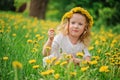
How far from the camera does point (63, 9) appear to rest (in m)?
15.8

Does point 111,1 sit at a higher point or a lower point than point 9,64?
higher

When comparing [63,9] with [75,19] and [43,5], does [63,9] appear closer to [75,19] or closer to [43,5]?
[43,5]

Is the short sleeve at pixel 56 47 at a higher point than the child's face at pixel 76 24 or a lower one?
lower

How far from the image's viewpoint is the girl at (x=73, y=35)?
128 inches

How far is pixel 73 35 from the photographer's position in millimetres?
3334

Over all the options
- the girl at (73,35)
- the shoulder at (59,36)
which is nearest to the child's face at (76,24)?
the girl at (73,35)

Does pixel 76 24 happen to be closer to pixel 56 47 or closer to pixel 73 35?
pixel 73 35

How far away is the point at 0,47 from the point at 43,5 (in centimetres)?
839

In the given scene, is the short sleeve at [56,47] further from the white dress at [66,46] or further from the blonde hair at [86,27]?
the blonde hair at [86,27]

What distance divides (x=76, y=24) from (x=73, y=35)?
0.16 meters

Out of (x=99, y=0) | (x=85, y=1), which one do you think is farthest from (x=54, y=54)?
(x=99, y=0)

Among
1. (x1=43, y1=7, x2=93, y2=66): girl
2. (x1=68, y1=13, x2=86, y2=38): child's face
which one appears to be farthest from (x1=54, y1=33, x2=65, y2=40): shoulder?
(x1=68, y1=13, x2=86, y2=38): child's face

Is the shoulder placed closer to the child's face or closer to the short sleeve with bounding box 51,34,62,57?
the short sleeve with bounding box 51,34,62,57

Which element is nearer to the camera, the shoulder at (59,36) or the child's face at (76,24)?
the child's face at (76,24)
